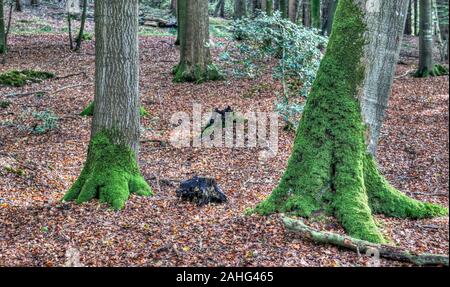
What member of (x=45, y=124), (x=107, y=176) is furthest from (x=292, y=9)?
(x=107, y=176)

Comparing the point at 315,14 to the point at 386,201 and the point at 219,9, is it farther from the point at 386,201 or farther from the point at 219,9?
the point at 219,9

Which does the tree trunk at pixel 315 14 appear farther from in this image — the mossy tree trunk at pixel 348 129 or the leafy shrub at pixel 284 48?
the mossy tree trunk at pixel 348 129

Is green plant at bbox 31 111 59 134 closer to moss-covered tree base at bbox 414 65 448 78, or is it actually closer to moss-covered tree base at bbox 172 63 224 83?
moss-covered tree base at bbox 172 63 224 83

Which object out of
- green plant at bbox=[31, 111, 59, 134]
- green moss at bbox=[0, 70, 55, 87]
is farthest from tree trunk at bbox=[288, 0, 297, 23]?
green plant at bbox=[31, 111, 59, 134]

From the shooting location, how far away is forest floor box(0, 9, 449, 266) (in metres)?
5.51

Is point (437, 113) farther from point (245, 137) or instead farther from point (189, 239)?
point (189, 239)

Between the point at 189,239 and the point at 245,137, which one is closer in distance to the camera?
the point at 189,239

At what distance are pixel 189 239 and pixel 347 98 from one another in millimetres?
2431

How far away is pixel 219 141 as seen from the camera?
1175cm

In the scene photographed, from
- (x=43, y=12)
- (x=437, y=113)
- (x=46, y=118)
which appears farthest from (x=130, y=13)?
(x=43, y=12)

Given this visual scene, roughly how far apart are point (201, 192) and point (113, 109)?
1.80 meters

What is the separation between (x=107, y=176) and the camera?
25.3 feet
